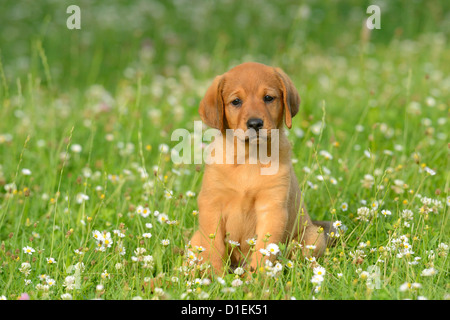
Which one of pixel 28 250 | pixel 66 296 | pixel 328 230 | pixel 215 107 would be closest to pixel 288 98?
pixel 215 107

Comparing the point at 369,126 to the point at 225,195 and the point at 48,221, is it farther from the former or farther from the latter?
the point at 48,221

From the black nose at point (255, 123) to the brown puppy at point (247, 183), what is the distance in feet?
0.12

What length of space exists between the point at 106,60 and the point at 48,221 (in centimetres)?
516

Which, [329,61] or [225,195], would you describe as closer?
[225,195]

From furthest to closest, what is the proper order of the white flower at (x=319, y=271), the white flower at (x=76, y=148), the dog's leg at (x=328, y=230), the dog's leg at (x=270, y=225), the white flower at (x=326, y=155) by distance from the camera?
the white flower at (x=76, y=148) → the white flower at (x=326, y=155) → the dog's leg at (x=328, y=230) → the dog's leg at (x=270, y=225) → the white flower at (x=319, y=271)

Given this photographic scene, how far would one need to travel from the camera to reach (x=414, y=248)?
11.4 feet

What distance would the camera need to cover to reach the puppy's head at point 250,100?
3236mm

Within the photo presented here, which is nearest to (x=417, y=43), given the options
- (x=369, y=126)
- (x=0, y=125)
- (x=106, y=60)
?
(x=369, y=126)

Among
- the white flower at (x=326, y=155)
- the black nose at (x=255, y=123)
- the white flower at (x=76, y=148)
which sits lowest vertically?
the white flower at (x=76, y=148)

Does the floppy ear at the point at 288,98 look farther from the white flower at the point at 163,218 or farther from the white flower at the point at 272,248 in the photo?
the white flower at the point at 163,218

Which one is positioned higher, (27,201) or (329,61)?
(329,61)

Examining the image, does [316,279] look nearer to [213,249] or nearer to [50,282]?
[213,249]

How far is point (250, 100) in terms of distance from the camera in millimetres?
3279

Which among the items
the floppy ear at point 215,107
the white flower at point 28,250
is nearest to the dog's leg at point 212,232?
the floppy ear at point 215,107
